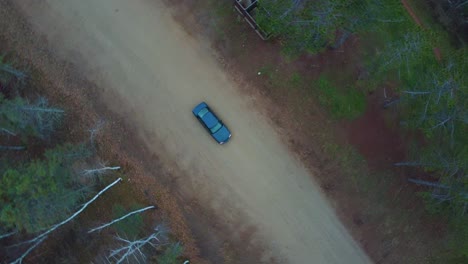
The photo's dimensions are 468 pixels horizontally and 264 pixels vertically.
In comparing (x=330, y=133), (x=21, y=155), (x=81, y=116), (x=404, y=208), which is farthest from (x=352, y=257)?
(x=21, y=155)

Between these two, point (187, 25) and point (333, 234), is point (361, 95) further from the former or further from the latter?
point (187, 25)

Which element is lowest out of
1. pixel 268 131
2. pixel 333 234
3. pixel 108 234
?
pixel 333 234

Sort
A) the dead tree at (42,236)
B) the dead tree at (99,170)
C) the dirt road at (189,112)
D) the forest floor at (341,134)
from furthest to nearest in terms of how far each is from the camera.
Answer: the forest floor at (341,134) < the dirt road at (189,112) < the dead tree at (99,170) < the dead tree at (42,236)

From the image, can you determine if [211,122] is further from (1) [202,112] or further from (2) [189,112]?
(2) [189,112]

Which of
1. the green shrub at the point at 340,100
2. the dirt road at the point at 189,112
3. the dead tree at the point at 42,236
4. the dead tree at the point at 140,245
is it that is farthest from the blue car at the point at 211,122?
the dead tree at the point at 42,236

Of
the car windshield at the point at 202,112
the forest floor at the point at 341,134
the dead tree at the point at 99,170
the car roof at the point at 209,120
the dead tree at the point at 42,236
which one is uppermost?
the dead tree at the point at 99,170

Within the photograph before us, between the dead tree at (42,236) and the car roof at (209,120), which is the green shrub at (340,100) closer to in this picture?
the car roof at (209,120)

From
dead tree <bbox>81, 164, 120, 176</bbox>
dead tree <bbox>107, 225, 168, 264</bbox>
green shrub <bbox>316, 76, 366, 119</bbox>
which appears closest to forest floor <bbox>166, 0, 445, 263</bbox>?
green shrub <bbox>316, 76, 366, 119</bbox>

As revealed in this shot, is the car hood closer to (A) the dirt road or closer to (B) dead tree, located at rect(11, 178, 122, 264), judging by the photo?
(A) the dirt road
